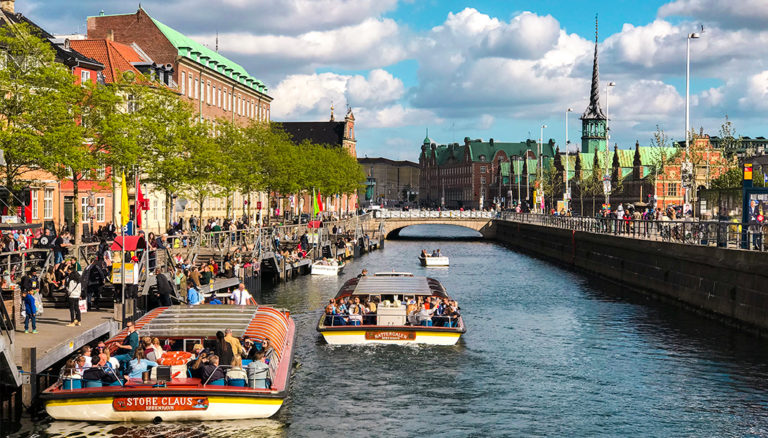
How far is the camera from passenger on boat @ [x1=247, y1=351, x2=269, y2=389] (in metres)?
24.1

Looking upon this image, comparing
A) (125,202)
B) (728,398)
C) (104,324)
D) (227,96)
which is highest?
(227,96)

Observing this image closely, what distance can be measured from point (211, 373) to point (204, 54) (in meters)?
86.7

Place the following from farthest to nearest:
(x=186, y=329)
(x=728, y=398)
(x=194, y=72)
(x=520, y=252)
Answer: (x=520, y=252) → (x=194, y=72) → (x=728, y=398) → (x=186, y=329)

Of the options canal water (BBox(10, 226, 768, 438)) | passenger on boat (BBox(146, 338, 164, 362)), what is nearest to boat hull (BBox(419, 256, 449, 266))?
canal water (BBox(10, 226, 768, 438))

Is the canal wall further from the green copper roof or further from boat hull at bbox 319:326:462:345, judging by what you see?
the green copper roof

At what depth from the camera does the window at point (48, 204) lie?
204 feet

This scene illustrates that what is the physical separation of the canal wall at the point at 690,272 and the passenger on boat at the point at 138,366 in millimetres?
25175

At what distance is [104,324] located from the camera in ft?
99.7

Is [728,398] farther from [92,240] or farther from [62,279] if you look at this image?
[92,240]

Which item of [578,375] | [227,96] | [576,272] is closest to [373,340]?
[578,375]

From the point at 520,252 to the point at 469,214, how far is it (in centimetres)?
3937

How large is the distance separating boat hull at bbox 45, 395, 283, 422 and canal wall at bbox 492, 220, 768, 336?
77.2ft

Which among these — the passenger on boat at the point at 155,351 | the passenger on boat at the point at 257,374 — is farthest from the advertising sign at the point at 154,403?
the passenger on boat at the point at 155,351

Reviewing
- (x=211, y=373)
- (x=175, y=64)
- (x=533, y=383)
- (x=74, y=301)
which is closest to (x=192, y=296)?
(x=74, y=301)
